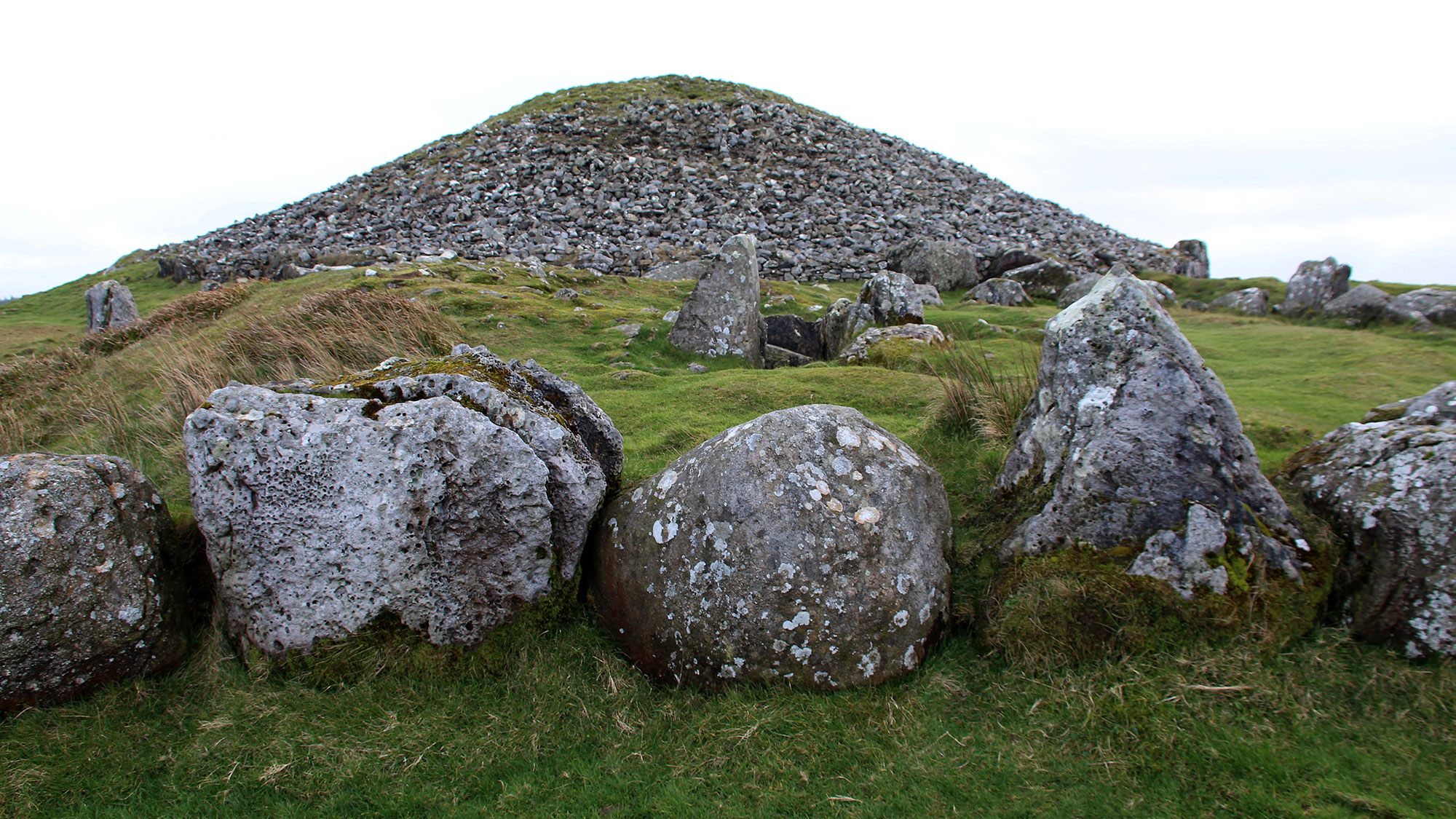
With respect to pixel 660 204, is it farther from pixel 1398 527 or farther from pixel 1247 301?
pixel 1398 527

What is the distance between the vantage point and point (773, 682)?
5297mm

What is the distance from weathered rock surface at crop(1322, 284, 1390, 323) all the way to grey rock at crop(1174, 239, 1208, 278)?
17.4 meters

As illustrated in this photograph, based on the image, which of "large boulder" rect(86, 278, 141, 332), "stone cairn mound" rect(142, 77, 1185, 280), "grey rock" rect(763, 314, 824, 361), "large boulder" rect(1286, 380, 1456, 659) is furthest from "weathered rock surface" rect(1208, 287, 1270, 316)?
"large boulder" rect(86, 278, 141, 332)

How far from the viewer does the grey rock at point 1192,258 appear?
37.8 m

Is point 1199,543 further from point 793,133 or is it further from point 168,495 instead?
point 793,133

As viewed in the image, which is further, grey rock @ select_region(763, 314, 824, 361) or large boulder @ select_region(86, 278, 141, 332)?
large boulder @ select_region(86, 278, 141, 332)

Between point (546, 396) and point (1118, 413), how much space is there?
15.9ft

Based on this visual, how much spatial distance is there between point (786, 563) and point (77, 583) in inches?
200

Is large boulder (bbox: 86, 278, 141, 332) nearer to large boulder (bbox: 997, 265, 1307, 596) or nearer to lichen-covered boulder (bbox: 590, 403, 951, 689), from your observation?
lichen-covered boulder (bbox: 590, 403, 951, 689)

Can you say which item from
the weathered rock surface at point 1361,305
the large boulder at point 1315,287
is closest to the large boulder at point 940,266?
the large boulder at point 1315,287

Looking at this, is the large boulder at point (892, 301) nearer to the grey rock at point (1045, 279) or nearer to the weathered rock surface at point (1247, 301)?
the grey rock at point (1045, 279)

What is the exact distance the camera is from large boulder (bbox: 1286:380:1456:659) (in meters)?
4.85

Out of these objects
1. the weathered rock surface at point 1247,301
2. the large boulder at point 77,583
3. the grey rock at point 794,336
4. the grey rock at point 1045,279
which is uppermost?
the grey rock at point 1045,279

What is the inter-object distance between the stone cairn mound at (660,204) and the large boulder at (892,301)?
12.3 meters
